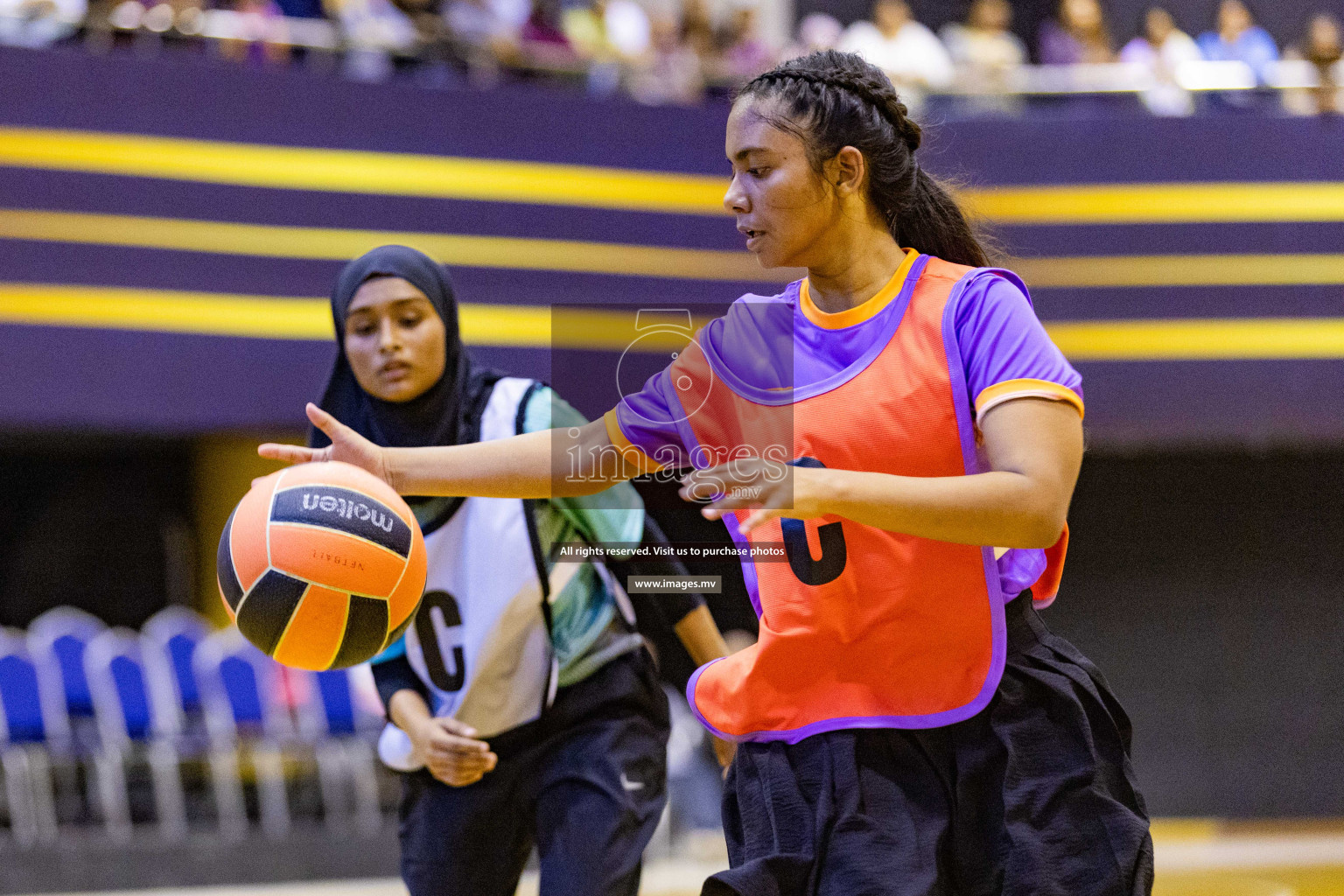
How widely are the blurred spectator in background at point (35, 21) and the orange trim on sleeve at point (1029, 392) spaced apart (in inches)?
288

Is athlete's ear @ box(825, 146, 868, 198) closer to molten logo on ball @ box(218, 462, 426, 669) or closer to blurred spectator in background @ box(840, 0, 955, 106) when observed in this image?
molten logo on ball @ box(218, 462, 426, 669)

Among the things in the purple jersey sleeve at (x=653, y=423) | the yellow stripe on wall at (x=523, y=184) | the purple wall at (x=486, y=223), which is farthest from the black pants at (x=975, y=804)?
the yellow stripe on wall at (x=523, y=184)

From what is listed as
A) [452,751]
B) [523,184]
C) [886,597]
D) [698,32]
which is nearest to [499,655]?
[452,751]

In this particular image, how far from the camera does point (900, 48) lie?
9.23m

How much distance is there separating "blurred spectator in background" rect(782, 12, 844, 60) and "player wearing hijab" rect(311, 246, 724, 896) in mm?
6490

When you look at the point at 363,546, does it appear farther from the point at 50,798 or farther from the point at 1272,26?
the point at 1272,26

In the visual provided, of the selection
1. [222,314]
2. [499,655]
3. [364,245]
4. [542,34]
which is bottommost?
[499,655]

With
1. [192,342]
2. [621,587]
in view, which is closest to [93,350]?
[192,342]

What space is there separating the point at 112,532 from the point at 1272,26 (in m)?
9.16

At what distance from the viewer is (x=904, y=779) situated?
1982 millimetres

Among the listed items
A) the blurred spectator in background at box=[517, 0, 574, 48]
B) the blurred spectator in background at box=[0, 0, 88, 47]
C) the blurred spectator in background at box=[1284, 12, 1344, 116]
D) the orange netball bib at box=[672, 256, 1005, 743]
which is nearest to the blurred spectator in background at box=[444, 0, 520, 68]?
the blurred spectator in background at box=[517, 0, 574, 48]

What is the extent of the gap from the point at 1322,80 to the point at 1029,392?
8144mm

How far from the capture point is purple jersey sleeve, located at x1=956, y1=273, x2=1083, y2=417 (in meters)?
1.80

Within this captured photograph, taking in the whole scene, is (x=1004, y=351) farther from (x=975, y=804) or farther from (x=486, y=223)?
(x=486, y=223)
